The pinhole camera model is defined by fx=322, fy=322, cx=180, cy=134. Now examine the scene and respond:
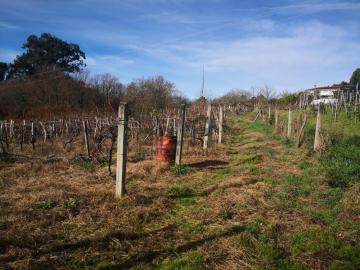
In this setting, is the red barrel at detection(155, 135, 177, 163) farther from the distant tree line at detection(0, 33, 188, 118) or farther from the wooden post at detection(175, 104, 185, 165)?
the distant tree line at detection(0, 33, 188, 118)

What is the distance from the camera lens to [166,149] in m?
9.75

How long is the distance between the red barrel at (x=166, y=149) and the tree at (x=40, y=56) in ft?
91.3

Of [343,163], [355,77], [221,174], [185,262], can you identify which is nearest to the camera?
[185,262]

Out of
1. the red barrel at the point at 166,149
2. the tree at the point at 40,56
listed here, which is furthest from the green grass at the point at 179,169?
the tree at the point at 40,56

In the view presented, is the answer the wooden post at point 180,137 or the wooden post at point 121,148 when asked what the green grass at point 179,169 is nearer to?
the wooden post at point 180,137

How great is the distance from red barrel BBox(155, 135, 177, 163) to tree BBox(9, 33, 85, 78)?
27.8 meters

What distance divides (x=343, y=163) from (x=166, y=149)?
4.91m

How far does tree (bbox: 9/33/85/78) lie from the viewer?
34.7 meters

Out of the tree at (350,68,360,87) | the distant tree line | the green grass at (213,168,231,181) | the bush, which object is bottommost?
the green grass at (213,168,231,181)

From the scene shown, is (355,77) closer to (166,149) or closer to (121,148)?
(166,149)

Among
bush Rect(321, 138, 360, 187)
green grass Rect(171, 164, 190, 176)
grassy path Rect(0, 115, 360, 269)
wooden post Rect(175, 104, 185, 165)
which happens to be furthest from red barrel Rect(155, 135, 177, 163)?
bush Rect(321, 138, 360, 187)

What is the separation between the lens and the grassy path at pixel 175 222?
3951mm

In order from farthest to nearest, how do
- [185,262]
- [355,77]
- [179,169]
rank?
[355,77], [179,169], [185,262]

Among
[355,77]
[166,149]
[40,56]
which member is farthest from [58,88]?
[355,77]
